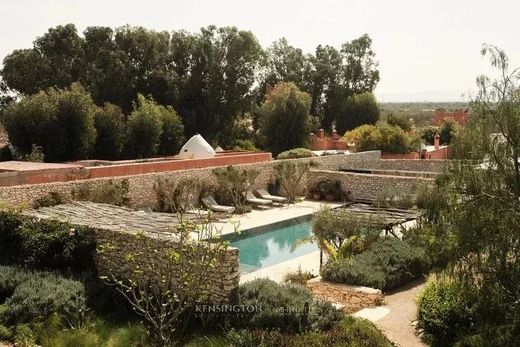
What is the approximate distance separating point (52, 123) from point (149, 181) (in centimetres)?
763

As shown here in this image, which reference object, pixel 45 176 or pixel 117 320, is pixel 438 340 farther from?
pixel 45 176

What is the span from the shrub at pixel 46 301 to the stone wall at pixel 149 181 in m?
5.36

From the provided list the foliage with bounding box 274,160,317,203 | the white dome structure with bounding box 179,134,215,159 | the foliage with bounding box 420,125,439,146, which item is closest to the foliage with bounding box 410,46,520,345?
the foliage with bounding box 274,160,317,203

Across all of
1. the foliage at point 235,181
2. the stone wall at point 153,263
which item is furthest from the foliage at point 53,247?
the foliage at point 235,181

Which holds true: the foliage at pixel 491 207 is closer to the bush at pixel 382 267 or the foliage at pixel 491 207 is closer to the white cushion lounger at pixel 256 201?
the bush at pixel 382 267

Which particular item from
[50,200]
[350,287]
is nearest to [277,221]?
[50,200]

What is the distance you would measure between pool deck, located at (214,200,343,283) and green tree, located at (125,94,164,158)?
9.81 m

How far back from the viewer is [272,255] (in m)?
16.4

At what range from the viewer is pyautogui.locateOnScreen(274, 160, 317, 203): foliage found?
24031 mm

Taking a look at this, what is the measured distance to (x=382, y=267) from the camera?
12.3 meters

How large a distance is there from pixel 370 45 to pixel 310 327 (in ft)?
148

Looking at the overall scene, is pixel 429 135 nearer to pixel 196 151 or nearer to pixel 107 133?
pixel 196 151

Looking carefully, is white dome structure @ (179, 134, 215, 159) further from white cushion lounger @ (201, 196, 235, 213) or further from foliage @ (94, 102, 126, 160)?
foliage @ (94, 102, 126, 160)

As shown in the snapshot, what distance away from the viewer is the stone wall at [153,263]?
388 inches
